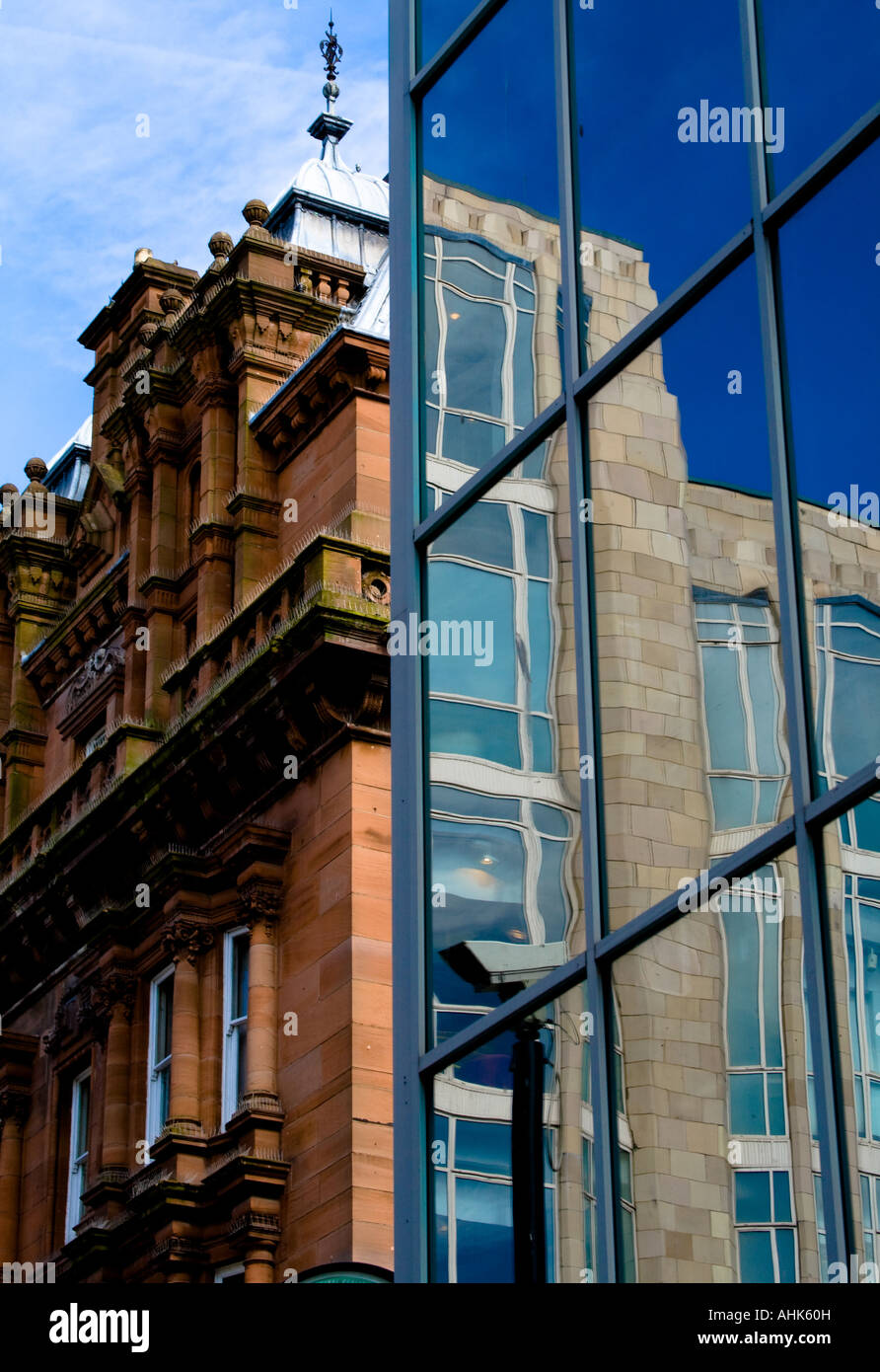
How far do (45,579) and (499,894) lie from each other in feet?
90.6

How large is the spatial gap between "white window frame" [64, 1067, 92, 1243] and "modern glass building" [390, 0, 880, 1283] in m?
17.9

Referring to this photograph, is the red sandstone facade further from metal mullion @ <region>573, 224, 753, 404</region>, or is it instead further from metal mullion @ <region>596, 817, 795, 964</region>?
metal mullion @ <region>573, 224, 753, 404</region>

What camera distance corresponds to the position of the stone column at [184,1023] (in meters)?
27.3

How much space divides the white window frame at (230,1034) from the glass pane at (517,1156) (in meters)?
14.2

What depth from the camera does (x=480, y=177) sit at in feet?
48.3

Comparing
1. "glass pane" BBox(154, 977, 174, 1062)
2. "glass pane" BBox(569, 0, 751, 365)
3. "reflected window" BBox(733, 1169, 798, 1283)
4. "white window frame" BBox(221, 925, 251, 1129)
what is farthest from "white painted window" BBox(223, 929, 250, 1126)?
"reflected window" BBox(733, 1169, 798, 1283)

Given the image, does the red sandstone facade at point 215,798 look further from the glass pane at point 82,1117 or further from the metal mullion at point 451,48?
the metal mullion at point 451,48

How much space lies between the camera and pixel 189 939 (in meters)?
28.3

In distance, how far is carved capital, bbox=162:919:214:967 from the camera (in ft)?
92.9

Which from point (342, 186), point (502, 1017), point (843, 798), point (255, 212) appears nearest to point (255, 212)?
point (255, 212)

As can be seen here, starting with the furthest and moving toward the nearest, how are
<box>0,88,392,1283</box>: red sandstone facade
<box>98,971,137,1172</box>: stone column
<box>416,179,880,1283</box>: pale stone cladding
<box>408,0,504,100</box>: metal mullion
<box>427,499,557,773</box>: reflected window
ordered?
<box>98,971,137,1172</box>: stone column, <box>0,88,392,1283</box>: red sandstone facade, <box>408,0,504,100</box>: metal mullion, <box>427,499,557,773</box>: reflected window, <box>416,179,880,1283</box>: pale stone cladding

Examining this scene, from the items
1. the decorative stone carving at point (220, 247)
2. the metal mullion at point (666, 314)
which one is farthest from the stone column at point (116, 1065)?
the metal mullion at point (666, 314)

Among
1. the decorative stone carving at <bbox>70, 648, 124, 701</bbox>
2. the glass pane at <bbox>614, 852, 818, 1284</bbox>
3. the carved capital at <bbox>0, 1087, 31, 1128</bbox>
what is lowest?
the glass pane at <bbox>614, 852, 818, 1284</bbox>
